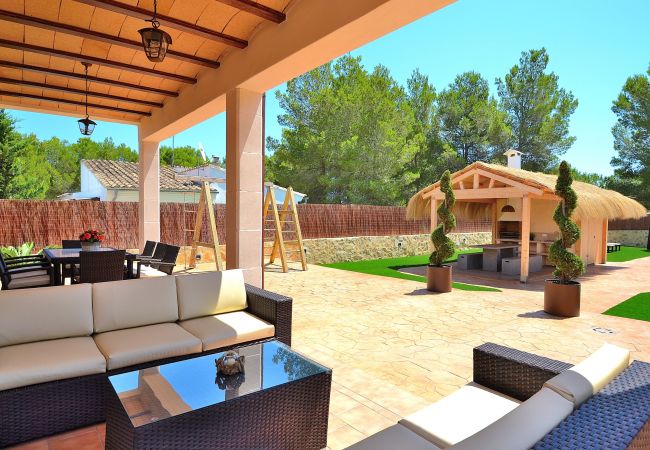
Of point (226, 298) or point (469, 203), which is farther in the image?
point (469, 203)

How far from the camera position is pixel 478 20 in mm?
22047

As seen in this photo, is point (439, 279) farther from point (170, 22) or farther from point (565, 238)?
point (170, 22)

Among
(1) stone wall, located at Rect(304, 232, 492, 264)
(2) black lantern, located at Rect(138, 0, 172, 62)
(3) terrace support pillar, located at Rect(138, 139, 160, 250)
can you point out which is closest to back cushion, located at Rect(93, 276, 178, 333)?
(2) black lantern, located at Rect(138, 0, 172, 62)

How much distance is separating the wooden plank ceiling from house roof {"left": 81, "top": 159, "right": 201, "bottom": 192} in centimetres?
926

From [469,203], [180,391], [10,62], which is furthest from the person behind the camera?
[469,203]

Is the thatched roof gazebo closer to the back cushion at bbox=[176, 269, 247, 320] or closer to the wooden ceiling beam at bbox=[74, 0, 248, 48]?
the wooden ceiling beam at bbox=[74, 0, 248, 48]

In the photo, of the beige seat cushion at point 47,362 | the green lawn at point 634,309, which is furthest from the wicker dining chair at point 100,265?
Result: the green lawn at point 634,309

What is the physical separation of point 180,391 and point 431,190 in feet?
32.7

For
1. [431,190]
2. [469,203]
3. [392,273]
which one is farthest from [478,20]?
[392,273]

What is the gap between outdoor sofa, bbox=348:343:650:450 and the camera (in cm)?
122

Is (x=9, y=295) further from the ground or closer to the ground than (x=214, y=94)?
closer to the ground

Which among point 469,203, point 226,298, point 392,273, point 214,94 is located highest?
point 214,94

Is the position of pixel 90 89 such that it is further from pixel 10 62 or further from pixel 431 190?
pixel 431 190

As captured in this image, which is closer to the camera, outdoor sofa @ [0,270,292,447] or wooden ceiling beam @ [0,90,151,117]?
outdoor sofa @ [0,270,292,447]
